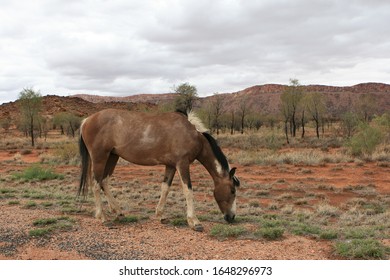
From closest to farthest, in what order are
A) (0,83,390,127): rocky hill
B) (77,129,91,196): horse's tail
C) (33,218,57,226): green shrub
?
1. (33,218,57,226): green shrub
2. (77,129,91,196): horse's tail
3. (0,83,390,127): rocky hill

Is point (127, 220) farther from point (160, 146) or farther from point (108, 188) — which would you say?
point (160, 146)

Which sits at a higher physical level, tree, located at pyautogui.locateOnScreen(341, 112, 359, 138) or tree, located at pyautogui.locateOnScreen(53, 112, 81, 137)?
tree, located at pyautogui.locateOnScreen(53, 112, 81, 137)

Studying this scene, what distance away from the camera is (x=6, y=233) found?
21.5 ft

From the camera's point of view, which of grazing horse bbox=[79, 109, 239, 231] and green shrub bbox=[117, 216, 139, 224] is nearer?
grazing horse bbox=[79, 109, 239, 231]

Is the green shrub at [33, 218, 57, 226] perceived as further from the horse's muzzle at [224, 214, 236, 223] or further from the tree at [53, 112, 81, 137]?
the tree at [53, 112, 81, 137]

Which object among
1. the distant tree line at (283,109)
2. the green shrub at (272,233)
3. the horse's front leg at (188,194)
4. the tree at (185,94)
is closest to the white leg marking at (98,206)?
the horse's front leg at (188,194)

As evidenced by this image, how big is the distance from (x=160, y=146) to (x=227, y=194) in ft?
5.76

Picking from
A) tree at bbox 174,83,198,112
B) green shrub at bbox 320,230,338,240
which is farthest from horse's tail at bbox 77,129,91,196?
tree at bbox 174,83,198,112

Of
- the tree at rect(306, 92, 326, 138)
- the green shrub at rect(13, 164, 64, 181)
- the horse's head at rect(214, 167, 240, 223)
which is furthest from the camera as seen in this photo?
the tree at rect(306, 92, 326, 138)

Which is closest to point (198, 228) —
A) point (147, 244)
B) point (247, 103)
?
point (147, 244)

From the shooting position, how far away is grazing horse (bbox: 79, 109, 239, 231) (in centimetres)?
725

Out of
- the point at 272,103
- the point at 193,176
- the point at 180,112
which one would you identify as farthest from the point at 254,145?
the point at 272,103

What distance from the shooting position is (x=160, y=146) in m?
7.30

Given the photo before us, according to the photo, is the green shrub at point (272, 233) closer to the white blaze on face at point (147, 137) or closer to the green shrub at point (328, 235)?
the green shrub at point (328, 235)
